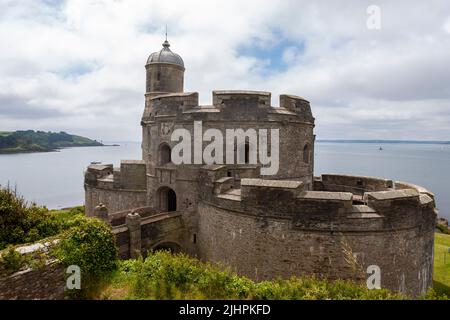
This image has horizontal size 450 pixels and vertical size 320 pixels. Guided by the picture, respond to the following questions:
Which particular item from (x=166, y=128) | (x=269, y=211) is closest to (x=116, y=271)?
(x=269, y=211)

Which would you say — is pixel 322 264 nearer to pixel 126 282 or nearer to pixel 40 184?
pixel 126 282

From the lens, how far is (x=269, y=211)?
11.8m

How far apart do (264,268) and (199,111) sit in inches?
316

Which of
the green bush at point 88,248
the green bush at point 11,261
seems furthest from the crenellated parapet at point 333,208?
the green bush at point 11,261

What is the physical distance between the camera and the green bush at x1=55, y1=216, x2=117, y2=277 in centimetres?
891

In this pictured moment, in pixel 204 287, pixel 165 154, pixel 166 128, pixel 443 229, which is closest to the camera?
pixel 204 287

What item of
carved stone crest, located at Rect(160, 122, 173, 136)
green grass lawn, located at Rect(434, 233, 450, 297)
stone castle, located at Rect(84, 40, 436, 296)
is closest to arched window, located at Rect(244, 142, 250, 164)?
stone castle, located at Rect(84, 40, 436, 296)

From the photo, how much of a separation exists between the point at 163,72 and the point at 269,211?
514 inches

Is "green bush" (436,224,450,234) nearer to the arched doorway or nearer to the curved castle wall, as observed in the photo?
the curved castle wall

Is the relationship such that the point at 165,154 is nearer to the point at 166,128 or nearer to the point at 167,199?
the point at 166,128

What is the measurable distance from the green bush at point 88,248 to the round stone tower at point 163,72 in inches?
492

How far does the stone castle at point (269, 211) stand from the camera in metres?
11.1
